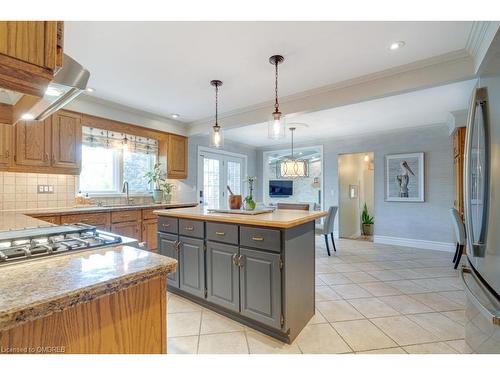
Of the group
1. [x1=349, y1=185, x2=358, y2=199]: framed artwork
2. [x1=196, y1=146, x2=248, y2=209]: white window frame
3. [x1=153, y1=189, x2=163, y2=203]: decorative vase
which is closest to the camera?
[x1=153, y1=189, x2=163, y2=203]: decorative vase

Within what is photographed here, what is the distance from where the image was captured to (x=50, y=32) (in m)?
0.73

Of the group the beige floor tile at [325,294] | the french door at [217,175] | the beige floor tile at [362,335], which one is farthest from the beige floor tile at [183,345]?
the french door at [217,175]

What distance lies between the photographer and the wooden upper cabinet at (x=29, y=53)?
65 centimetres

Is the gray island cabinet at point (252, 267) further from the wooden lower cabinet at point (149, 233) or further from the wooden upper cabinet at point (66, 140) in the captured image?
the wooden upper cabinet at point (66, 140)

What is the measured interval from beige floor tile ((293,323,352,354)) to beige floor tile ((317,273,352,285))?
101cm

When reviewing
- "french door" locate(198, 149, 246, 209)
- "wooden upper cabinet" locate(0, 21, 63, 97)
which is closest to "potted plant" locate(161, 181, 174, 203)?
"french door" locate(198, 149, 246, 209)

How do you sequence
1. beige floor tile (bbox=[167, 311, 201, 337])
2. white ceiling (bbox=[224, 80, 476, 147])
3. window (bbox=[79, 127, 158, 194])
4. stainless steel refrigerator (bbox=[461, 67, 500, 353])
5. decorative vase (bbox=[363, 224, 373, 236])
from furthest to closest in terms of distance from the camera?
1. decorative vase (bbox=[363, 224, 373, 236])
2. window (bbox=[79, 127, 158, 194])
3. white ceiling (bbox=[224, 80, 476, 147])
4. beige floor tile (bbox=[167, 311, 201, 337])
5. stainless steel refrigerator (bbox=[461, 67, 500, 353])

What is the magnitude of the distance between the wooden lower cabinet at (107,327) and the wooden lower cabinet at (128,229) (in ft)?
9.35

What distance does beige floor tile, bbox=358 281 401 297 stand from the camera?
8.72ft

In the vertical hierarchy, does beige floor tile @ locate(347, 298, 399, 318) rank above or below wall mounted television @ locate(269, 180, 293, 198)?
below

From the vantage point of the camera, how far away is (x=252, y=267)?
189 centimetres

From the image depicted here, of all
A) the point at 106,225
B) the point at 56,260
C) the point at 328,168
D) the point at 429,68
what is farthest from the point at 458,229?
the point at 106,225

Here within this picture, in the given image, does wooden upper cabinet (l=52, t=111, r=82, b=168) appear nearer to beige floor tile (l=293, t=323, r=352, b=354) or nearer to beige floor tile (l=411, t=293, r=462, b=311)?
beige floor tile (l=293, t=323, r=352, b=354)

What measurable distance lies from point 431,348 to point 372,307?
2.05 ft
